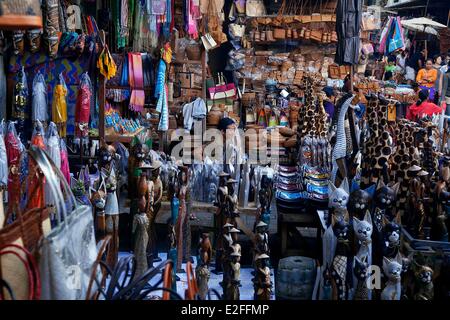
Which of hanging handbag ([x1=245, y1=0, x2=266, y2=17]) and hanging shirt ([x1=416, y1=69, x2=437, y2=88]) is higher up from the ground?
hanging handbag ([x1=245, y1=0, x2=266, y2=17])

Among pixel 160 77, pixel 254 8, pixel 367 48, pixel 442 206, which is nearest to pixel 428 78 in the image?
pixel 367 48

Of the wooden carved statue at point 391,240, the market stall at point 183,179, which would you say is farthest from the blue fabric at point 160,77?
the wooden carved statue at point 391,240

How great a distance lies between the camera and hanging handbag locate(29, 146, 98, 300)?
2488 mm

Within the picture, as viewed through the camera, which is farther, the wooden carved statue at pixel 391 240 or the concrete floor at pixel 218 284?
the concrete floor at pixel 218 284

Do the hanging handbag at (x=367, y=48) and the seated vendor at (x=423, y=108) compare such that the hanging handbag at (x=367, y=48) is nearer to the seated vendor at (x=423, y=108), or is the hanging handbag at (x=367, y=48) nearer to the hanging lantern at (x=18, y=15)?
the seated vendor at (x=423, y=108)

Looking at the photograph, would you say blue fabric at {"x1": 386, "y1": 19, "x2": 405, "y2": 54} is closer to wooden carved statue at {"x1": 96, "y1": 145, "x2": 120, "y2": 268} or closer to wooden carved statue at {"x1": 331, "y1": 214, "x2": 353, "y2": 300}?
wooden carved statue at {"x1": 96, "y1": 145, "x2": 120, "y2": 268}

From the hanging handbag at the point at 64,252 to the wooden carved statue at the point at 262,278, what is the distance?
1.38 meters

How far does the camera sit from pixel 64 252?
254 cm

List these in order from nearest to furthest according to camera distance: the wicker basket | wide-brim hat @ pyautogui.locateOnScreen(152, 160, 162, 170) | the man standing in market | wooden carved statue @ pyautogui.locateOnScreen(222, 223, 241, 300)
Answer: wooden carved statue @ pyautogui.locateOnScreen(222, 223, 241, 300) → wide-brim hat @ pyautogui.locateOnScreen(152, 160, 162, 170) → the wicker basket → the man standing in market

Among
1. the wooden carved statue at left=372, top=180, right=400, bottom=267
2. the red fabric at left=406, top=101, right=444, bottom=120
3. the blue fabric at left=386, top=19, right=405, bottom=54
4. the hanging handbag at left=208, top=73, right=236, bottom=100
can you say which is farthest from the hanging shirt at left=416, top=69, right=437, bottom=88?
the wooden carved statue at left=372, top=180, right=400, bottom=267

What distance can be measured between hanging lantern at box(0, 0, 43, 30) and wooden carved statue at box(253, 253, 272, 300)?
6.86 ft

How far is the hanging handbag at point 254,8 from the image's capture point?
12201mm
